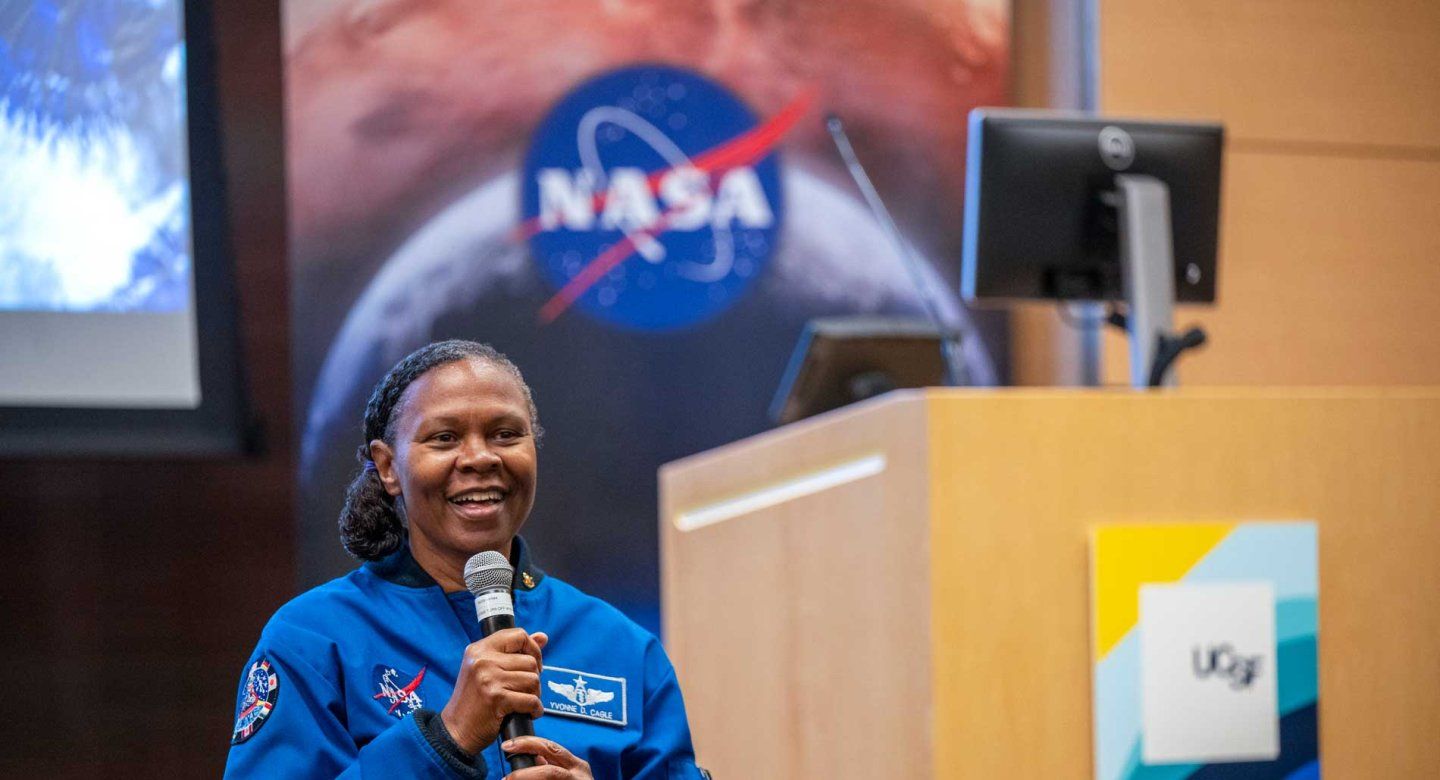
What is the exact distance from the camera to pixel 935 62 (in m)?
4.10

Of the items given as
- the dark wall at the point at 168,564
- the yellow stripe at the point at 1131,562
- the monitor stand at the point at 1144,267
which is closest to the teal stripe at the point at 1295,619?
the yellow stripe at the point at 1131,562

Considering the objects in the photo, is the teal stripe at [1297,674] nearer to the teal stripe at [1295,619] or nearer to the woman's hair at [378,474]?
the teal stripe at [1295,619]

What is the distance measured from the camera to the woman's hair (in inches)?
58.4

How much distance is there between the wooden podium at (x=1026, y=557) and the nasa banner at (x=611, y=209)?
1.55 m

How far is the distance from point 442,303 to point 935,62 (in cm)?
144

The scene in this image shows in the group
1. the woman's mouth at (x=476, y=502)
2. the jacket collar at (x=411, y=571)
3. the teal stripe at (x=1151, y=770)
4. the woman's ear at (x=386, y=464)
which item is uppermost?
the woman's ear at (x=386, y=464)

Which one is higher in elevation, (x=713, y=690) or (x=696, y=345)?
(x=696, y=345)

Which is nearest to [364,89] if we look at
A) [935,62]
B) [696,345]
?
[696,345]

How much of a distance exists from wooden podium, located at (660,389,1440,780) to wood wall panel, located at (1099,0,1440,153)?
2033mm

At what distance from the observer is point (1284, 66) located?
164 inches

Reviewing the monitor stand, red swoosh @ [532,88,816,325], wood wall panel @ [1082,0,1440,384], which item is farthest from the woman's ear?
wood wall panel @ [1082,0,1440,384]

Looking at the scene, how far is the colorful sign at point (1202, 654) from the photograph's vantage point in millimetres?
1996

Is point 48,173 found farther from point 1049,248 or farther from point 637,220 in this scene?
point 1049,248

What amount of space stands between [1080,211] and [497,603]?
1.76 m
